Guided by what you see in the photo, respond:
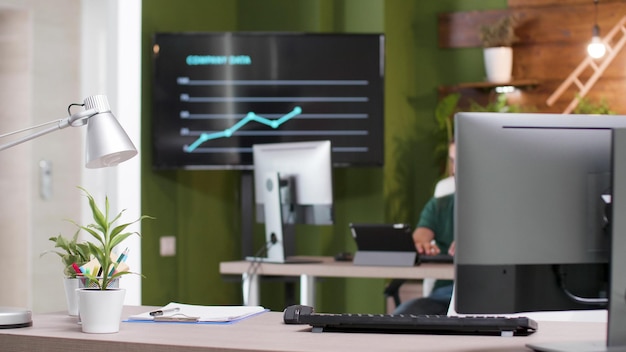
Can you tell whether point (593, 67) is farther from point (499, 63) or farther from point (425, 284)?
point (425, 284)

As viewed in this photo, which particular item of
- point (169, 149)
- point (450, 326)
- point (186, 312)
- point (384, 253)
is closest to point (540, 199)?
point (450, 326)

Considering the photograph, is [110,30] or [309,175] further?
[110,30]

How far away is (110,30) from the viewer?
511 centimetres

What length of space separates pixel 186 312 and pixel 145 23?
2.98m

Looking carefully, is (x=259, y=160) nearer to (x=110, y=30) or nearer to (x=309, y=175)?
(x=309, y=175)

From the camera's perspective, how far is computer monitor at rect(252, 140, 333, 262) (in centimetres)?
473

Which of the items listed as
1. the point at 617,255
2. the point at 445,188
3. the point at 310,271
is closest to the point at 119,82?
the point at 310,271

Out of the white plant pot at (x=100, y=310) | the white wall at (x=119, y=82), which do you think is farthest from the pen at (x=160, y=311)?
the white wall at (x=119, y=82)

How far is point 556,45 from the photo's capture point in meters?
6.05

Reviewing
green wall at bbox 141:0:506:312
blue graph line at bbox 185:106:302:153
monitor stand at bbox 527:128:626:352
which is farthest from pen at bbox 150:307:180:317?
blue graph line at bbox 185:106:302:153

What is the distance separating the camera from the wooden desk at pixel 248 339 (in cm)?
203

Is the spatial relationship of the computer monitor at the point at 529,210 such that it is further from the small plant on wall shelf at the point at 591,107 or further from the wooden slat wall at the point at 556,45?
the wooden slat wall at the point at 556,45

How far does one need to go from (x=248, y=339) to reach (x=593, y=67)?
14.1ft

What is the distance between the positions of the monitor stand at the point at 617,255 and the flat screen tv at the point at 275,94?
3.49 m
